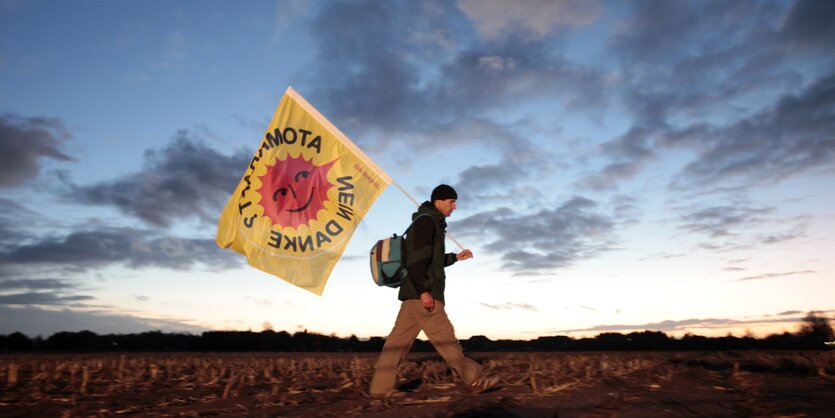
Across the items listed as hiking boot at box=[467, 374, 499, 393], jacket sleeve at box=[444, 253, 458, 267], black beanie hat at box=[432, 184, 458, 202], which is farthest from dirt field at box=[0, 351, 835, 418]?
black beanie hat at box=[432, 184, 458, 202]

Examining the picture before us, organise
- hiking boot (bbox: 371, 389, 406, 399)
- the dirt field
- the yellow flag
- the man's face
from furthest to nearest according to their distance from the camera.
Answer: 1. the yellow flag
2. the man's face
3. hiking boot (bbox: 371, 389, 406, 399)
4. the dirt field

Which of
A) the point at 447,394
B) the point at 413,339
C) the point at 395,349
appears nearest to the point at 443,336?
the point at 413,339

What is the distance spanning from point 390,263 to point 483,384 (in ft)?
5.67

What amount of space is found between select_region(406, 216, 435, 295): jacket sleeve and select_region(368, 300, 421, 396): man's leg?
36 centimetres

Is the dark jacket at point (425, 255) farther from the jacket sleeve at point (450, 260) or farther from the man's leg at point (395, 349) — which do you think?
the man's leg at point (395, 349)

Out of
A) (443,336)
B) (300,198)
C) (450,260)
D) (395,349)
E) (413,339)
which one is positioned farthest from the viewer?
(300,198)

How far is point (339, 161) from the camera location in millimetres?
9102

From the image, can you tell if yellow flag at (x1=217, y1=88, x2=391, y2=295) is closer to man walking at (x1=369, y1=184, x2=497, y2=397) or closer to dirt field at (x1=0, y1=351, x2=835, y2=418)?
man walking at (x1=369, y1=184, x2=497, y2=397)

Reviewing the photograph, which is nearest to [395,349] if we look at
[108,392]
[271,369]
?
[108,392]

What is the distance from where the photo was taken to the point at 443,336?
299 inches

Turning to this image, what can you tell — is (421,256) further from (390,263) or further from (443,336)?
(443,336)

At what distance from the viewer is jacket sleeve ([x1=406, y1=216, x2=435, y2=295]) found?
748 cm

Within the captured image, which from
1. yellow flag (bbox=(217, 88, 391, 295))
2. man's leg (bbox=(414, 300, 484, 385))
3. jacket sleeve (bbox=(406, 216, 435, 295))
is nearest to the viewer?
jacket sleeve (bbox=(406, 216, 435, 295))

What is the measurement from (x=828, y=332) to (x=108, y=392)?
21.5 metres
